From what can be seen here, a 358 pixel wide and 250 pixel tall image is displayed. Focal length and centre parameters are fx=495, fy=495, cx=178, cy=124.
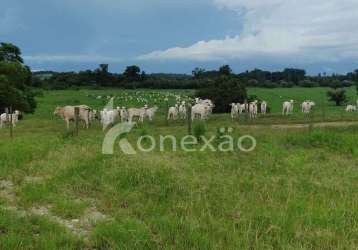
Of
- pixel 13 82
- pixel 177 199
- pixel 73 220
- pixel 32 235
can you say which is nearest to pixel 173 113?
pixel 13 82

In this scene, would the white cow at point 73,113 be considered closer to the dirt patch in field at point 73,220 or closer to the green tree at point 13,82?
the green tree at point 13,82

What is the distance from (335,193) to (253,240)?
3.37 meters

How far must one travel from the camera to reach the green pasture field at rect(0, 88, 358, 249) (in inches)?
258

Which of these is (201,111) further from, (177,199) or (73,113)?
(177,199)

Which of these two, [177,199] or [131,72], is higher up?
[131,72]

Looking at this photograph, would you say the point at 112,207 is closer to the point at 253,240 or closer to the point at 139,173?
the point at 139,173

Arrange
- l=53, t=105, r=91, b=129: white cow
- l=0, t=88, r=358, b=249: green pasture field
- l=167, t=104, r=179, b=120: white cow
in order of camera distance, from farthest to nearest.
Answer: l=167, t=104, r=179, b=120: white cow, l=53, t=105, r=91, b=129: white cow, l=0, t=88, r=358, b=249: green pasture field

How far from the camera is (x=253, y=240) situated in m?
6.56

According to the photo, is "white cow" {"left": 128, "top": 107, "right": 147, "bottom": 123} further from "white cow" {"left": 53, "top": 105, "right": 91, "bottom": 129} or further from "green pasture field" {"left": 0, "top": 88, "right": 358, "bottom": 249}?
"green pasture field" {"left": 0, "top": 88, "right": 358, "bottom": 249}

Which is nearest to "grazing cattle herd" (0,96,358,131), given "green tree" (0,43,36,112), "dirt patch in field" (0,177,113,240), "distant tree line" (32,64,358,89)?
"green tree" (0,43,36,112)

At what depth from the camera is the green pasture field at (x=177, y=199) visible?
21.5ft

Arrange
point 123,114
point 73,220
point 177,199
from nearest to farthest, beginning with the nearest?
1. point 73,220
2. point 177,199
3. point 123,114

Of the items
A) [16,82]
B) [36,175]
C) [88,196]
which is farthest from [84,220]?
[16,82]

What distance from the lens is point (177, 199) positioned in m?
8.66
